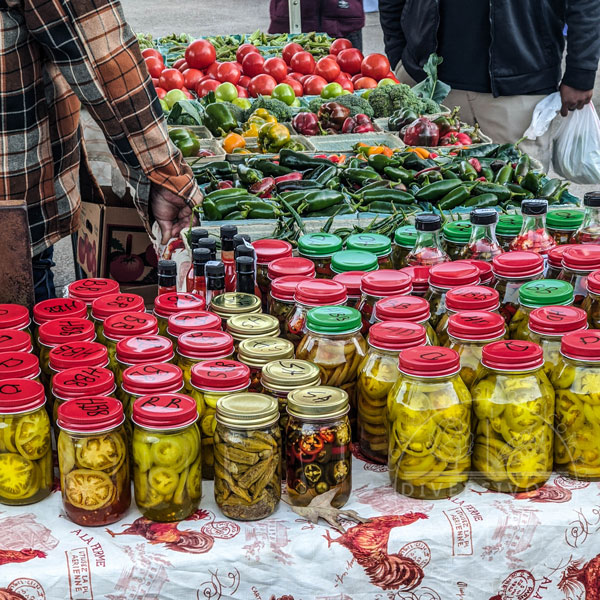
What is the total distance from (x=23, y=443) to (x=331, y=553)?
57 centimetres

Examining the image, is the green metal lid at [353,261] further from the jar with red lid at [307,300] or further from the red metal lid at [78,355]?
the red metal lid at [78,355]

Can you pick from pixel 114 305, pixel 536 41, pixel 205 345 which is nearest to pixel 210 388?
pixel 205 345

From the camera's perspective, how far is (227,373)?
1.54m

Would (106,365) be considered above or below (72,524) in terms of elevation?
above

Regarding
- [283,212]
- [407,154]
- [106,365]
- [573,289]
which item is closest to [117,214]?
[283,212]

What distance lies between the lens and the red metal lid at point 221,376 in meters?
1.52

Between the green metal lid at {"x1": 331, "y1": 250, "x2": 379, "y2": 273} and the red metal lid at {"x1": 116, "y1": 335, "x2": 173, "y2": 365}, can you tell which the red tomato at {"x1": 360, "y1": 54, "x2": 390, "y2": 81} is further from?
the red metal lid at {"x1": 116, "y1": 335, "x2": 173, "y2": 365}

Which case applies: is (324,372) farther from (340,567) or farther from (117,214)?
(117,214)

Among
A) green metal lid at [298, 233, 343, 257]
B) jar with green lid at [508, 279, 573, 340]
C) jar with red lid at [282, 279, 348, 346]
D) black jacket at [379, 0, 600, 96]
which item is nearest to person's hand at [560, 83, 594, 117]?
black jacket at [379, 0, 600, 96]

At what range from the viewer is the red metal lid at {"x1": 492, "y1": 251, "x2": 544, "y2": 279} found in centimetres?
190

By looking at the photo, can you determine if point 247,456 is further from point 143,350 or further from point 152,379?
point 143,350

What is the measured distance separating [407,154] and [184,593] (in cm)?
256

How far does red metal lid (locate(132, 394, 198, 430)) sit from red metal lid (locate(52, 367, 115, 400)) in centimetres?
12

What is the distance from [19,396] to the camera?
147 centimetres
